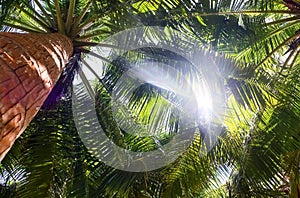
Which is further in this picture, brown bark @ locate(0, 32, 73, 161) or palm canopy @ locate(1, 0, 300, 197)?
palm canopy @ locate(1, 0, 300, 197)

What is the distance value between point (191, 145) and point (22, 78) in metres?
3.02

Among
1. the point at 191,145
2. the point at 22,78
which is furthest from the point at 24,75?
the point at 191,145

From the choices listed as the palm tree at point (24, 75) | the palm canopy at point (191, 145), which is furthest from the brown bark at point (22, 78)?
the palm canopy at point (191, 145)

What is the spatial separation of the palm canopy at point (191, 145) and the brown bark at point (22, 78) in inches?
70.8

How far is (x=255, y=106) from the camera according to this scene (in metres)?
4.73

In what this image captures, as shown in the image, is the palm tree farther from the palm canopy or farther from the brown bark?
the palm canopy

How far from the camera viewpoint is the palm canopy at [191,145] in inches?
191

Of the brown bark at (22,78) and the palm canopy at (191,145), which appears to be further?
the palm canopy at (191,145)

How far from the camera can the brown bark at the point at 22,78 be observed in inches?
90.7

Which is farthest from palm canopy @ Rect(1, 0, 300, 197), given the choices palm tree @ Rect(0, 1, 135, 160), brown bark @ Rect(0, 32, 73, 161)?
brown bark @ Rect(0, 32, 73, 161)

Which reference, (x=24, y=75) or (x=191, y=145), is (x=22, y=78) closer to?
(x=24, y=75)

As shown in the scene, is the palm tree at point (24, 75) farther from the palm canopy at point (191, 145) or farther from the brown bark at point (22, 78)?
the palm canopy at point (191, 145)

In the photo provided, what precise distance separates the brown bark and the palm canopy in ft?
5.90

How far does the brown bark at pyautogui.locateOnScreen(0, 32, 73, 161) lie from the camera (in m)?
2.30
